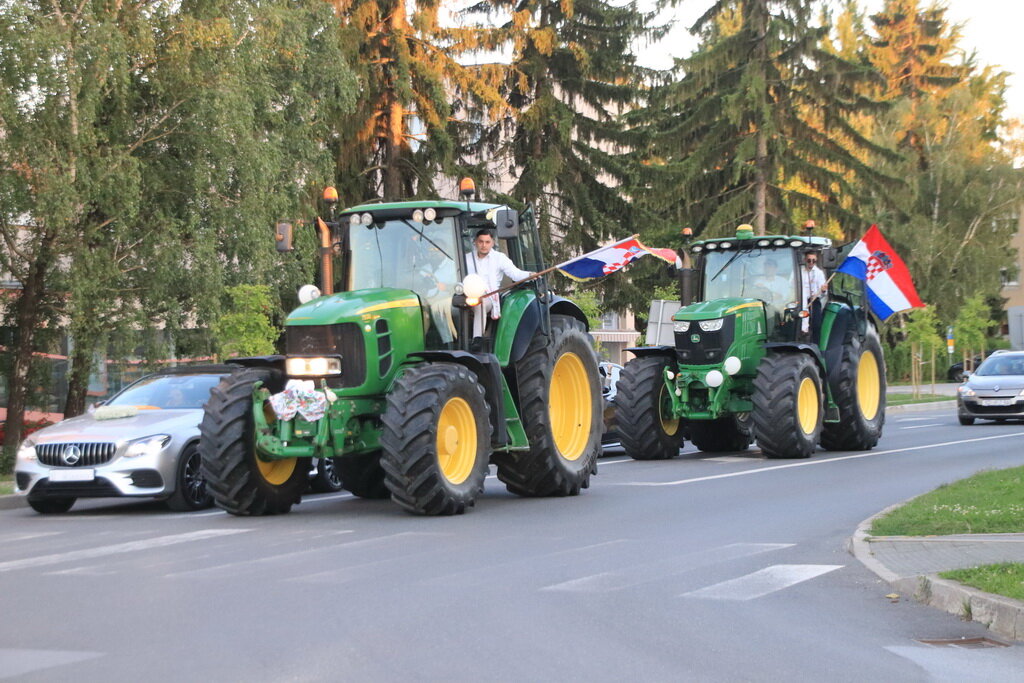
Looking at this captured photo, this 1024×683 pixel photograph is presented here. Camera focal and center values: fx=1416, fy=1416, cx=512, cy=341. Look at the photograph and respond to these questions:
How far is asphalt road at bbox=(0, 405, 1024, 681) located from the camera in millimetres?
6867

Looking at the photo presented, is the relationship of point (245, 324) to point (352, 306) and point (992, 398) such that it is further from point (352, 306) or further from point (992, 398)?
point (992, 398)

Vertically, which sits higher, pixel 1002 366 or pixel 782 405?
pixel 1002 366

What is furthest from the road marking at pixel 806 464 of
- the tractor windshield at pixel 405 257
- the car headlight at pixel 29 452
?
the car headlight at pixel 29 452

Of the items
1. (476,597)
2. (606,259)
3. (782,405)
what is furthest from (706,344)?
(476,597)

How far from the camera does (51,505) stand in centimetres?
1516

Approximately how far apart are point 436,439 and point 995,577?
220 inches

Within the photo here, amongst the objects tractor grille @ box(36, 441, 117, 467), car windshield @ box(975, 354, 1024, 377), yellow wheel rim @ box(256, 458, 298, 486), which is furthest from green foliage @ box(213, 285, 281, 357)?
car windshield @ box(975, 354, 1024, 377)

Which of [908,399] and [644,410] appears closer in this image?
[644,410]

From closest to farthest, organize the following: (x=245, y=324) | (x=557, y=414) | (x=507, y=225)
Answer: (x=507, y=225) → (x=557, y=414) → (x=245, y=324)

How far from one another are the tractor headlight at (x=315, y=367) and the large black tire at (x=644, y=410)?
8549 mm

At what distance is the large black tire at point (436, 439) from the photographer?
494 inches

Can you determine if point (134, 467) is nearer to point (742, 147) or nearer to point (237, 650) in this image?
point (237, 650)

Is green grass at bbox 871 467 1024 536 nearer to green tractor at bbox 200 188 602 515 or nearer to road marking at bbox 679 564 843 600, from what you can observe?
road marking at bbox 679 564 843 600

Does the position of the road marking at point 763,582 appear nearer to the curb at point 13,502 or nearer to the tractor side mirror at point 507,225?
the tractor side mirror at point 507,225
